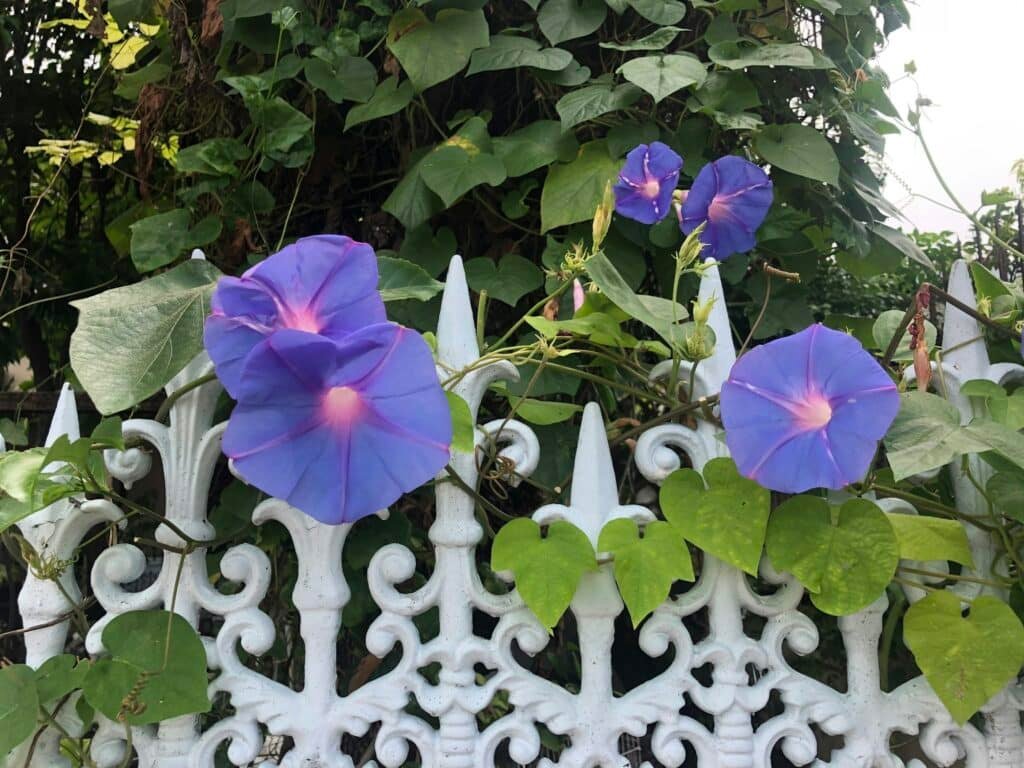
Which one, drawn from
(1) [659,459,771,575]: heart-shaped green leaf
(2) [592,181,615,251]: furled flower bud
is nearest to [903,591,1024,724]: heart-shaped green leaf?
(1) [659,459,771,575]: heart-shaped green leaf

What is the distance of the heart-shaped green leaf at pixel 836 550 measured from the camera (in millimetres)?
713

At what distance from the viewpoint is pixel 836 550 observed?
0.73 metres

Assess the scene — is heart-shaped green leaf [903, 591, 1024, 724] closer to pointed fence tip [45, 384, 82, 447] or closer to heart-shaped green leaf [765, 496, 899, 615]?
heart-shaped green leaf [765, 496, 899, 615]

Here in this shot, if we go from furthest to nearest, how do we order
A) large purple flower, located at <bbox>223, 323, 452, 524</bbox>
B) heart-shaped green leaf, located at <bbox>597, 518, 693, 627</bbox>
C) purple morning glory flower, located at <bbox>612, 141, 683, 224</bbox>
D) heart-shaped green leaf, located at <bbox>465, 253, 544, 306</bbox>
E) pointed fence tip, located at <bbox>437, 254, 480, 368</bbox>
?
heart-shaped green leaf, located at <bbox>465, 253, 544, 306</bbox>, purple morning glory flower, located at <bbox>612, 141, 683, 224</bbox>, pointed fence tip, located at <bbox>437, 254, 480, 368</bbox>, heart-shaped green leaf, located at <bbox>597, 518, 693, 627</bbox>, large purple flower, located at <bbox>223, 323, 452, 524</bbox>

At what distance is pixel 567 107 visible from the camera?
104 cm

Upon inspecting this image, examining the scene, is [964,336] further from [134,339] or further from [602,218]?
[134,339]

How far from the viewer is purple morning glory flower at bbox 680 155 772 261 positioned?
101cm

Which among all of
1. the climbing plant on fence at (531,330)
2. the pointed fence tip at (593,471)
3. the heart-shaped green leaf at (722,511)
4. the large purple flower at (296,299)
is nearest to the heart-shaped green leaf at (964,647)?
the climbing plant on fence at (531,330)

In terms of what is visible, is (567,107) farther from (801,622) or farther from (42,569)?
(42,569)

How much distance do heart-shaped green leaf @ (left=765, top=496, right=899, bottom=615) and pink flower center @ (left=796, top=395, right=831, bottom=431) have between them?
0.30 ft

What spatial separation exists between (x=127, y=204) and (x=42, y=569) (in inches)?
62.0

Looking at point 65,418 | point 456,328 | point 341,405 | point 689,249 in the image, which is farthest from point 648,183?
point 65,418

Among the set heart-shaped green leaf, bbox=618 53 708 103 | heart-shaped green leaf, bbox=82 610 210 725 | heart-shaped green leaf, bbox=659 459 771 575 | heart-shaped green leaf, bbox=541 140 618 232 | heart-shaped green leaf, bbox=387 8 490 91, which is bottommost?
heart-shaped green leaf, bbox=82 610 210 725

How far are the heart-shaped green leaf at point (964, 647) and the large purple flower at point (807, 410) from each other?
20 centimetres
